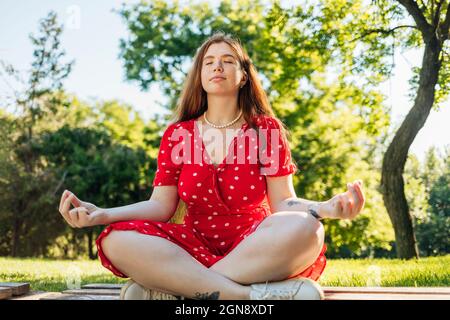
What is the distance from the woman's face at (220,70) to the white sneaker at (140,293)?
101 cm

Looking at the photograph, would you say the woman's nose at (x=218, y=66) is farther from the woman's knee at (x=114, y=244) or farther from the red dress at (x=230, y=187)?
the woman's knee at (x=114, y=244)

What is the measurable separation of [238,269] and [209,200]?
47 cm

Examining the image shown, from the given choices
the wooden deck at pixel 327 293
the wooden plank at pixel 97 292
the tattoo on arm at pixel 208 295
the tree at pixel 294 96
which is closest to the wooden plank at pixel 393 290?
the wooden deck at pixel 327 293

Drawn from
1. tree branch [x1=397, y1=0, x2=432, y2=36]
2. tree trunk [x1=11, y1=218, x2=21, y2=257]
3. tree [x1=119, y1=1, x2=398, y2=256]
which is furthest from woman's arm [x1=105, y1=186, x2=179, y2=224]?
tree trunk [x1=11, y1=218, x2=21, y2=257]

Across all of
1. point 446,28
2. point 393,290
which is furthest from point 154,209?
point 446,28

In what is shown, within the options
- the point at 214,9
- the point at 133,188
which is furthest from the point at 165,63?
the point at 133,188

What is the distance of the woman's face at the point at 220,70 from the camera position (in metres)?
2.50

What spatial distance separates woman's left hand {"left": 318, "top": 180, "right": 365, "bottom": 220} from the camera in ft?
6.02

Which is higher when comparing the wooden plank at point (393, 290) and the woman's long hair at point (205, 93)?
the woman's long hair at point (205, 93)

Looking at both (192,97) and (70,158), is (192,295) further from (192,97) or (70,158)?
(70,158)

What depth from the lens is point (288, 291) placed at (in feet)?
6.28

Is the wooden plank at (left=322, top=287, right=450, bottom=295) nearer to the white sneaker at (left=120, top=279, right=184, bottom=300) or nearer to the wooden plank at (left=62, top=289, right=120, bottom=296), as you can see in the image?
the white sneaker at (left=120, top=279, right=184, bottom=300)

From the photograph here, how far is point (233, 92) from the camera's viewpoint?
2.59 meters
